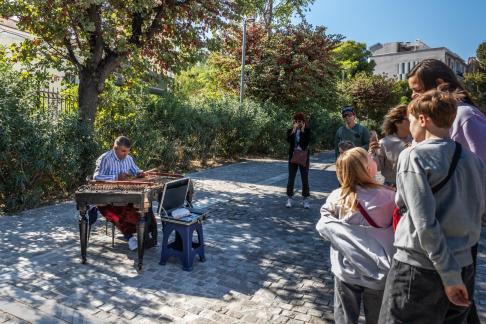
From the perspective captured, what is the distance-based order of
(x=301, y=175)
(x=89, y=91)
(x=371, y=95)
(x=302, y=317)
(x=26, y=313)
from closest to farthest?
(x=26, y=313)
(x=302, y=317)
(x=301, y=175)
(x=89, y=91)
(x=371, y=95)

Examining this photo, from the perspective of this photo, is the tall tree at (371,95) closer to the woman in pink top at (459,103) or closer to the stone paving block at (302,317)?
the stone paving block at (302,317)

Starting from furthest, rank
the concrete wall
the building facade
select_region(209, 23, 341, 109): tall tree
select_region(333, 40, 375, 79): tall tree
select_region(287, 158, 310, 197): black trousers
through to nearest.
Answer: the concrete wall
the building facade
select_region(333, 40, 375, 79): tall tree
select_region(209, 23, 341, 109): tall tree
select_region(287, 158, 310, 197): black trousers

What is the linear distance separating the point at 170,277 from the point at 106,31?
676 centimetres

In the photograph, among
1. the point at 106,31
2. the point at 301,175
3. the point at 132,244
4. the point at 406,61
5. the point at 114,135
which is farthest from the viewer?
the point at 406,61

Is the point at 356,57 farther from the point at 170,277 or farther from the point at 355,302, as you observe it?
the point at 355,302

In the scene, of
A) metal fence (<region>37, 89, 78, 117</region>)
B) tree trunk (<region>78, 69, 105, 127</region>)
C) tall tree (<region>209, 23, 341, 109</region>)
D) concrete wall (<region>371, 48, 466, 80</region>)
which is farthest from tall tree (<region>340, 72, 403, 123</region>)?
concrete wall (<region>371, 48, 466, 80</region>)

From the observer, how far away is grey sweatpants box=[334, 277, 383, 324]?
277 cm

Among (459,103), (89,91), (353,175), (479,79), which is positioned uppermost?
(479,79)

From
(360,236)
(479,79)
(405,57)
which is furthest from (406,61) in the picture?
(360,236)

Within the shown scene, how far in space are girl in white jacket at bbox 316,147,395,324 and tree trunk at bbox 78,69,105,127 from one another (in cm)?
817

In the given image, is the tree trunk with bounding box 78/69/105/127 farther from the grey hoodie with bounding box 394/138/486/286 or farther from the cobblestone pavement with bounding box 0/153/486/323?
the grey hoodie with bounding box 394/138/486/286

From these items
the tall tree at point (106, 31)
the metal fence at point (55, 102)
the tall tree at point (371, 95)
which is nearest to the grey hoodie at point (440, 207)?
the metal fence at point (55, 102)

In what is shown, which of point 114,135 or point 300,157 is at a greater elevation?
point 114,135

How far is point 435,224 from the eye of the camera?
195cm
